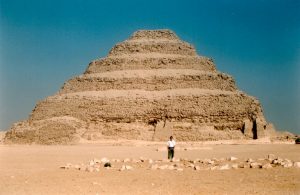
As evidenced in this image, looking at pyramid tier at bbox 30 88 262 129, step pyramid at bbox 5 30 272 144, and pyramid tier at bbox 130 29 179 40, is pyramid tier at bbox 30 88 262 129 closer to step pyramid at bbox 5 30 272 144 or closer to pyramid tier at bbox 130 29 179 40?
step pyramid at bbox 5 30 272 144

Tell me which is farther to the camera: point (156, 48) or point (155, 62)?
point (156, 48)

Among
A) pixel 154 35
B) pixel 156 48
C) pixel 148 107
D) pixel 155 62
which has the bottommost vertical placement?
pixel 148 107

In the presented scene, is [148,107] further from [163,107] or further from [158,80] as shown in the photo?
[158,80]

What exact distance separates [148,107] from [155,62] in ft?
22.3

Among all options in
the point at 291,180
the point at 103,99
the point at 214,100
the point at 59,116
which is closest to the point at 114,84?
the point at 103,99

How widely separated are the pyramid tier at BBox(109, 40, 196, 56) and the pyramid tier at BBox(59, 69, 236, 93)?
13.2 ft

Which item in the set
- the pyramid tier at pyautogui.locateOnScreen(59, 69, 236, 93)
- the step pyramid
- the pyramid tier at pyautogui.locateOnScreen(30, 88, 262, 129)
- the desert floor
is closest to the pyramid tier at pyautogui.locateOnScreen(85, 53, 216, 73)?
the step pyramid

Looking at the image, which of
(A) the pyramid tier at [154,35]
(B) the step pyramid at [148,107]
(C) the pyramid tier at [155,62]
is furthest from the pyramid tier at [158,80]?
(A) the pyramid tier at [154,35]

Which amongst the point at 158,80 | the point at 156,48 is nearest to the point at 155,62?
the point at 158,80

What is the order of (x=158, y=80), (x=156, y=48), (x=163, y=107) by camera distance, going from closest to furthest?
(x=163, y=107) < (x=158, y=80) < (x=156, y=48)

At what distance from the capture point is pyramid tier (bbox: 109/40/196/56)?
186ft

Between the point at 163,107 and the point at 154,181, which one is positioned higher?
the point at 163,107

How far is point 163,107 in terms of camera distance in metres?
49.2

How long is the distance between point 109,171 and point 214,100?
33.5 meters
